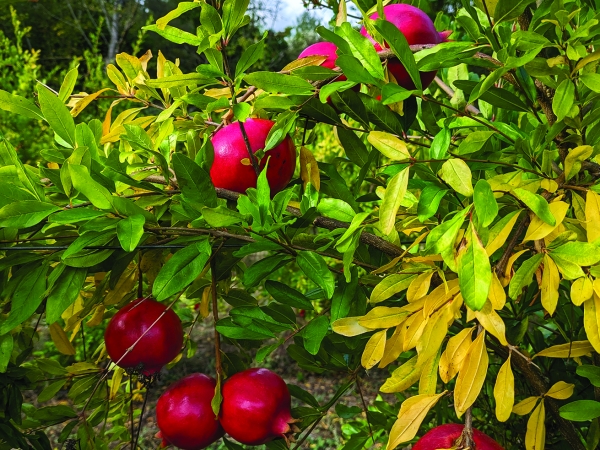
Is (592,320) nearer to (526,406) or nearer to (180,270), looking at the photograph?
(526,406)

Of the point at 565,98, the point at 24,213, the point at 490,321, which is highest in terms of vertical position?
the point at 565,98

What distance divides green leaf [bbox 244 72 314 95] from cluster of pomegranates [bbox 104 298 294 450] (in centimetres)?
37

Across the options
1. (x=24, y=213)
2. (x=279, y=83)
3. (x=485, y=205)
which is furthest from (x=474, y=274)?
(x=24, y=213)

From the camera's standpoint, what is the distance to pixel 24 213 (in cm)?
60

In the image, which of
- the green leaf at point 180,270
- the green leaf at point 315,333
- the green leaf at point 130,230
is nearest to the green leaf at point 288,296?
the green leaf at point 315,333

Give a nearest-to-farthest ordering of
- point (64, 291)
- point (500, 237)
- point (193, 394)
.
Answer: point (500, 237) < point (64, 291) < point (193, 394)

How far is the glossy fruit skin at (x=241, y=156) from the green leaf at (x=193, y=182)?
0.10 m

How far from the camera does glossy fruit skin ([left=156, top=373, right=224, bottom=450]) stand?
0.77 meters

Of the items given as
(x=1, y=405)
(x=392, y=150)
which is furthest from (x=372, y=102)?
(x=1, y=405)

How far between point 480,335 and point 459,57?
0.30 meters

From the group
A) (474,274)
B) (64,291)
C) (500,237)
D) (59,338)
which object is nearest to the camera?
(474,274)

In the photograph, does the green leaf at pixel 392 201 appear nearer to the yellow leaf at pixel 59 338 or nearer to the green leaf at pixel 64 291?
the green leaf at pixel 64 291

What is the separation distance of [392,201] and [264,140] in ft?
0.80

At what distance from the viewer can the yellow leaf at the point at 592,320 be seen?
22.5 inches
